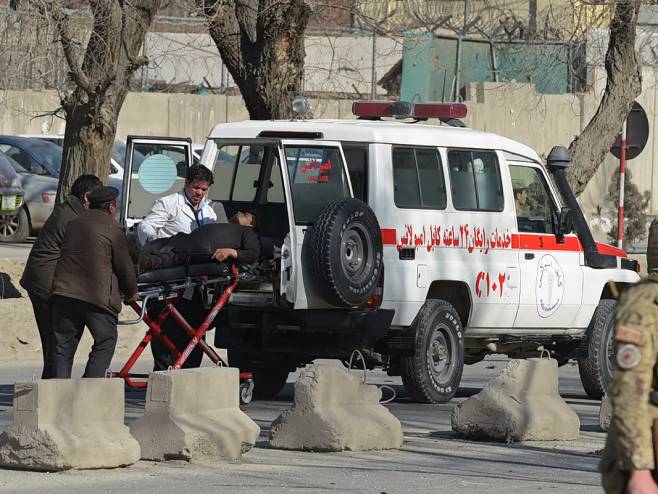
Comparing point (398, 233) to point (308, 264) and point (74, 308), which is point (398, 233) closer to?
point (308, 264)

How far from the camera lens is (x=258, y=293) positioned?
11.9 metres

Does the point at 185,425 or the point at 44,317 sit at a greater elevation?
the point at 44,317

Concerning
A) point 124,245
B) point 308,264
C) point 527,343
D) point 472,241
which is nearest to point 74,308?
point 124,245

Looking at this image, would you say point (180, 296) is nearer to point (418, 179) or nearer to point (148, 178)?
point (148, 178)

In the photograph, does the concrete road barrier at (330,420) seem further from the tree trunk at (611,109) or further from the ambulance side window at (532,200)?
the tree trunk at (611,109)

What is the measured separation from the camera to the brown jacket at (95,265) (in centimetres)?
1006

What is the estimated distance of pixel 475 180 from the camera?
12648 mm

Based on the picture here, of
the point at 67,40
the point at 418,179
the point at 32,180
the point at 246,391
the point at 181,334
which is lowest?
the point at 246,391

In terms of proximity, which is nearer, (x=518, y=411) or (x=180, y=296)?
(x=518, y=411)

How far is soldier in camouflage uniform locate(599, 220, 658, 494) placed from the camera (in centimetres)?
424

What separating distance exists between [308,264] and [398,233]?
875mm

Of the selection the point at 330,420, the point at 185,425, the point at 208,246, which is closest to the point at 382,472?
the point at 330,420

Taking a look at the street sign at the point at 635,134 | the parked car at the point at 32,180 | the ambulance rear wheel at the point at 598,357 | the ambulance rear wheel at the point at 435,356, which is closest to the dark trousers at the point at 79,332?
the ambulance rear wheel at the point at 435,356

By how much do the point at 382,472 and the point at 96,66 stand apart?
31.7 feet
